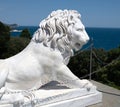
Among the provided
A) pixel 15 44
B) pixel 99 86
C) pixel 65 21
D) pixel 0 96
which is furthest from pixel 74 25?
pixel 15 44

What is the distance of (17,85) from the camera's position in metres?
4.62

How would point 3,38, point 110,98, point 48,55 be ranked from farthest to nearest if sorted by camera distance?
point 3,38 < point 110,98 < point 48,55

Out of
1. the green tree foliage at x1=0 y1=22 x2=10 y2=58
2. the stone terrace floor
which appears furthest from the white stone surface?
the green tree foliage at x1=0 y1=22 x2=10 y2=58

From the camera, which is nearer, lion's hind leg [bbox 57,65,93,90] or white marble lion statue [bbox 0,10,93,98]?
white marble lion statue [bbox 0,10,93,98]

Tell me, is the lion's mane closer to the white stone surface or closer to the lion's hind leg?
the white stone surface

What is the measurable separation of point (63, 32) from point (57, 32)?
0.10m

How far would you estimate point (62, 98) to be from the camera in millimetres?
4844

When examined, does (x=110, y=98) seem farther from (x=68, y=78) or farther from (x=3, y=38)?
(x=3, y=38)

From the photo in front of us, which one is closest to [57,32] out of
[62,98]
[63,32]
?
[63,32]

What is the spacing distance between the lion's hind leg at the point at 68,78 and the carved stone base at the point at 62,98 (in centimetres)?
9

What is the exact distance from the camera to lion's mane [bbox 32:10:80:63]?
15.3 feet


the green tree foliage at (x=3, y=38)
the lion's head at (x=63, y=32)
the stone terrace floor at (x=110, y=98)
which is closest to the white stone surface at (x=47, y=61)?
the lion's head at (x=63, y=32)

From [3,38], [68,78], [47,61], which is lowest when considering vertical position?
[3,38]

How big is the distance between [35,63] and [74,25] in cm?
88
